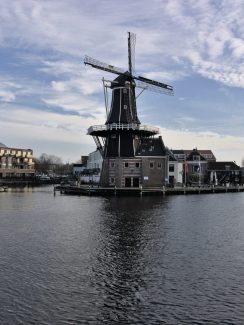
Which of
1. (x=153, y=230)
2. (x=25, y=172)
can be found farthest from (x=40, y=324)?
(x=25, y=172)

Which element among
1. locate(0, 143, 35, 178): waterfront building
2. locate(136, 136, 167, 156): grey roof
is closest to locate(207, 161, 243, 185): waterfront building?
locate(136, 136, 167, 156): grey roof

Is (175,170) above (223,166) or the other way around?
the other way around

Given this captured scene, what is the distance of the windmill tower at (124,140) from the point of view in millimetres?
81500

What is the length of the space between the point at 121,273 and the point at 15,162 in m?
148

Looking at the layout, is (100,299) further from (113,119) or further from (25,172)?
(25,172)

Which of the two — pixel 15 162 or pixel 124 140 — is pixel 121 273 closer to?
pixel 124 140

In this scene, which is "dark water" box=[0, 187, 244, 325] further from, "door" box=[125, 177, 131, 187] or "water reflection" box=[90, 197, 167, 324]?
"door" box=[125, 177, 131, 187]

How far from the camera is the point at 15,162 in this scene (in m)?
162

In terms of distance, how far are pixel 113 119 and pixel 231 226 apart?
4900 centimetres

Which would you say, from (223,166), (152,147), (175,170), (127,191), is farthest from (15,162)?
(127,191)

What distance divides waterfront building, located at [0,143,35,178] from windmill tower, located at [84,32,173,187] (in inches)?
3230

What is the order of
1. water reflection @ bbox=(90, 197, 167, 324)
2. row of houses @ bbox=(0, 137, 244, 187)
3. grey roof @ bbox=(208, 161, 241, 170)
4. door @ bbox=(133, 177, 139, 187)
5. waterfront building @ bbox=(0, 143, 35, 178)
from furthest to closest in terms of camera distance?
1. waterfront building @ bbox=(0, 143, 35, 178)
2. grey roof @ bbox=(208, 161, 241, 170)
3. door @ bbox=(133, 177, 139, 187)
4. row of houses @ bbox=(0, 137, 244, 187)
5. water reflection @ bbox=(90, 197, 167, 324)

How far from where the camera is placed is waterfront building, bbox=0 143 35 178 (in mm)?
156938

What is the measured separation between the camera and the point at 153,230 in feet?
110
